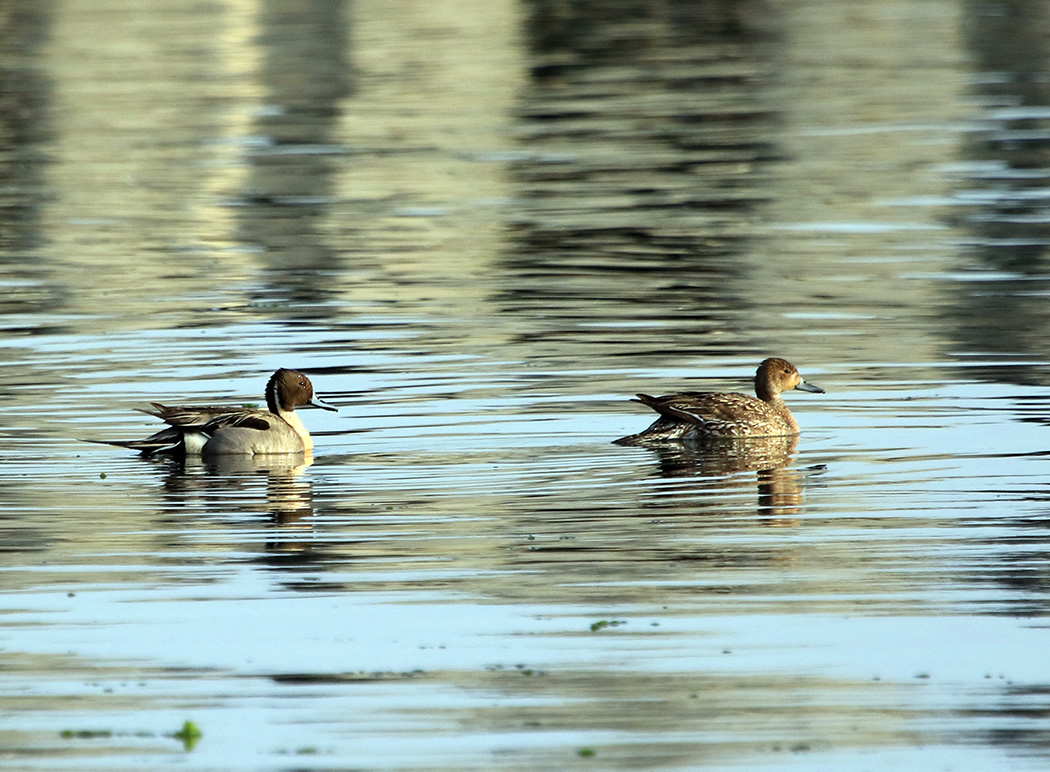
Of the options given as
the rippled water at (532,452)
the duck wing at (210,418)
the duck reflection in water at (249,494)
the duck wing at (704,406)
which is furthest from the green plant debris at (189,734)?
the duck wing at (704,406)

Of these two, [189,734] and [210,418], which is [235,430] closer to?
[210,418]

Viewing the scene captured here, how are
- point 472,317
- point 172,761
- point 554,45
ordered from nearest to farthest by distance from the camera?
1. point 172,761
2. point 472,317
3. point 554,45

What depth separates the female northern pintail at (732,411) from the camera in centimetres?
1530

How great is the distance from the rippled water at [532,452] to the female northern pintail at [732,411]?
163 mm

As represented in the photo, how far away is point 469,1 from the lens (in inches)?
2751

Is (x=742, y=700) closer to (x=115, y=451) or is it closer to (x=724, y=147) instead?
(x=115, y=451)

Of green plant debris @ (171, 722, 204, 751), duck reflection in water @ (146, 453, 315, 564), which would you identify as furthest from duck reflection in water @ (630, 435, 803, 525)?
green plant debris @ (171, 722, 204, 751)

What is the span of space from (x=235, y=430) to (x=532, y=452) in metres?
2.19

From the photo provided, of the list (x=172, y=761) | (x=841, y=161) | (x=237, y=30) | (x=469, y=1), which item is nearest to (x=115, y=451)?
(x=172, y=761)

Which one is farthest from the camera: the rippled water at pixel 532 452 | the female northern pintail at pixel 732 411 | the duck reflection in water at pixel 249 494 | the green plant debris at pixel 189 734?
the female northern pintail at pixel 732 411

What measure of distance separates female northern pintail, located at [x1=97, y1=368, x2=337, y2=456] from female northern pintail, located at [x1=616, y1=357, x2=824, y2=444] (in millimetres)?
2297

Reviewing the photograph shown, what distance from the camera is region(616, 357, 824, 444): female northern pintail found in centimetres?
1530

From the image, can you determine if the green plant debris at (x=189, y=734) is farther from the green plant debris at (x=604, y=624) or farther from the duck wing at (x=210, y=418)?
the duck wing at (x=210, y=418)

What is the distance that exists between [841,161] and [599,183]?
4053 millimetres
